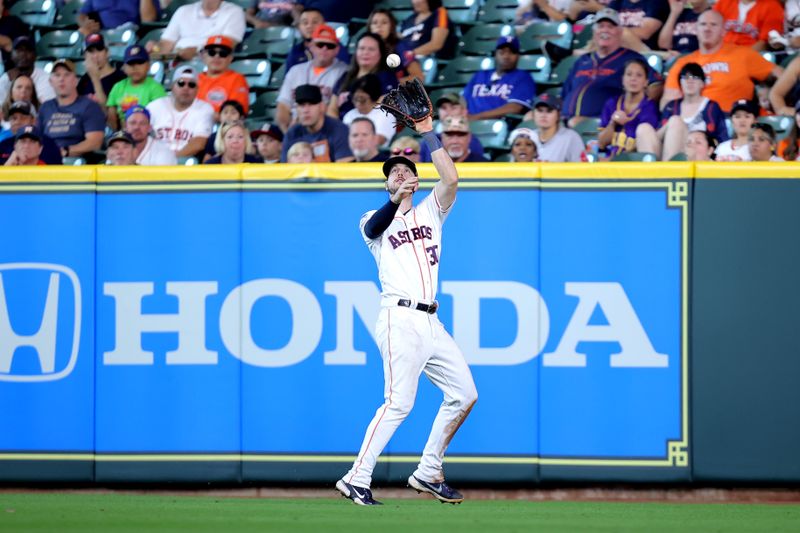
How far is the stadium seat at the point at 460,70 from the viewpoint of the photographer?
1209cm

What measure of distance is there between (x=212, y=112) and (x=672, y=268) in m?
5.02

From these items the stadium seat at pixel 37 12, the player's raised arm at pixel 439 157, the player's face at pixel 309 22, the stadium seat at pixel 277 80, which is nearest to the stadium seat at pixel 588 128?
the player's face at pixel 309 22

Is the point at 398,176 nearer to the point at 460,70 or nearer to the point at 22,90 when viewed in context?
the point at 460,70

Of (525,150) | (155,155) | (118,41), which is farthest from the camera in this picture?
(118,41)

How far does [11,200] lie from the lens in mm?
8547

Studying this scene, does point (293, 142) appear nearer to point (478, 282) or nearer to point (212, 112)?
point (212, 112)

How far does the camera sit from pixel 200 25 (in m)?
12.9

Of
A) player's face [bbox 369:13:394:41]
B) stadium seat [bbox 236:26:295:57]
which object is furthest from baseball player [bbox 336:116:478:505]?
stadium seat [bbox 236:26:295:57]

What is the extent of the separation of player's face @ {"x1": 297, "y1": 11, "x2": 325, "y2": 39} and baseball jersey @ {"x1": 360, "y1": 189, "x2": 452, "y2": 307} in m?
5.50

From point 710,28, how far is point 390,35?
2.95 metres

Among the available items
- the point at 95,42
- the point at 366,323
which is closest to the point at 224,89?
the point at 95,42

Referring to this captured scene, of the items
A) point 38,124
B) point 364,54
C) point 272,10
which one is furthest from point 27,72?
point 364,54

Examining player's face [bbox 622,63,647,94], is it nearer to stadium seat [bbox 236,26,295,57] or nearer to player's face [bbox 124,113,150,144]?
stadium seat [bbox 236,26,295,57]

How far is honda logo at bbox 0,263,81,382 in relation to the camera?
8508mm
